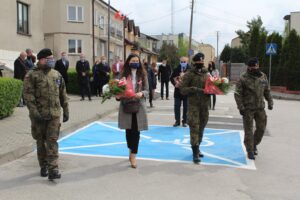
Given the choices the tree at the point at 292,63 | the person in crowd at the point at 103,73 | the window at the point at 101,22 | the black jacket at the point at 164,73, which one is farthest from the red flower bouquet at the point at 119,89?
the window at the point at 101,22

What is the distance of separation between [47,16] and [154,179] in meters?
37.5

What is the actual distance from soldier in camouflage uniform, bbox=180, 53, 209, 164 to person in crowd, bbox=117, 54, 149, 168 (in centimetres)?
89

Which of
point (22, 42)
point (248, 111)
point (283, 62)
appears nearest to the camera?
point (248, 111)

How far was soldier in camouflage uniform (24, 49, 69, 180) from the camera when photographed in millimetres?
5981

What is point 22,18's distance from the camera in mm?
26688

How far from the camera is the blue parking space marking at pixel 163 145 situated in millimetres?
7766

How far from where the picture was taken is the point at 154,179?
6223 mm

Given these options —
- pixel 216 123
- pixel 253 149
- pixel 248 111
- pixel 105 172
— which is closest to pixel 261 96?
pixel 248 111

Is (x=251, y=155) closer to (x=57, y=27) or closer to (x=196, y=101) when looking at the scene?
(x=196, y=101)

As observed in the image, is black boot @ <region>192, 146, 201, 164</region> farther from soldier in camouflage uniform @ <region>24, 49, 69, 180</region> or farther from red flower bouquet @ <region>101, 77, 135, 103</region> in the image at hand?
soldier in camouflage uniform @ <region>24, 49, 69, 180</region>

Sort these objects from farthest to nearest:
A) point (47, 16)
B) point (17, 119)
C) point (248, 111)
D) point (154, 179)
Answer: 1. point (47, 16)
2. point (17, 119)
3. point (248, 111)
4. point (154, 179)

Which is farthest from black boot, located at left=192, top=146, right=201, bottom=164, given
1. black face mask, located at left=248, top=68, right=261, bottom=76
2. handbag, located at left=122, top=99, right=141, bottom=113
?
black face mask, located at left=248, top=68, right=261, bottom=76

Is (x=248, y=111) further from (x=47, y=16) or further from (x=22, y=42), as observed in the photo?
(x=47, y=16)

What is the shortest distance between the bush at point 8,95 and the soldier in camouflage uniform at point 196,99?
518 centimetres
